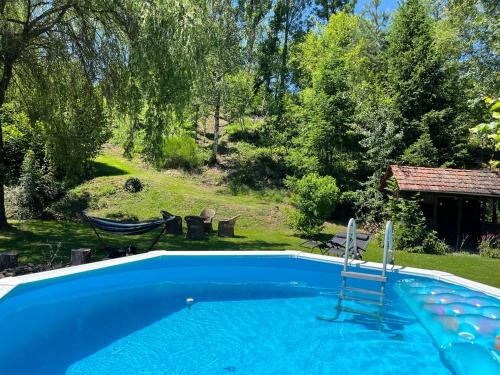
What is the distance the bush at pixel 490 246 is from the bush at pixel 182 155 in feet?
48.9

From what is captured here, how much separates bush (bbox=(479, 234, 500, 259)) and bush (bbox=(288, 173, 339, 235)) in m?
5.00

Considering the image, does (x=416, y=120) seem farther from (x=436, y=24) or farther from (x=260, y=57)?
(x=260, y=57)

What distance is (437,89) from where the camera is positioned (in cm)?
2069

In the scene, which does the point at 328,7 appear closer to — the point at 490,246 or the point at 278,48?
the point at 278,48

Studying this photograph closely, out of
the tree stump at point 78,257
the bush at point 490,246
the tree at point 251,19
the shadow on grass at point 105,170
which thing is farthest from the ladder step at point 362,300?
the tree at point 251,19

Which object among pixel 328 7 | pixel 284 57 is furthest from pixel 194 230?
pixel 328 7

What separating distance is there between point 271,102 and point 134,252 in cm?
2057

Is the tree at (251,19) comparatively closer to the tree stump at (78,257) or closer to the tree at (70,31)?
the tree at (70,31)

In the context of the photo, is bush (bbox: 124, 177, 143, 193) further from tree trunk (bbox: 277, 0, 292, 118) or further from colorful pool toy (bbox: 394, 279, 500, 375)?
tree trunk (bbox: 277, 0, 292, 118)

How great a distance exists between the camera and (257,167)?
2536 cm

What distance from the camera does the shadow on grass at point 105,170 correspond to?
20783 mm

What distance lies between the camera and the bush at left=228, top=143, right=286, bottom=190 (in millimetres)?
23719

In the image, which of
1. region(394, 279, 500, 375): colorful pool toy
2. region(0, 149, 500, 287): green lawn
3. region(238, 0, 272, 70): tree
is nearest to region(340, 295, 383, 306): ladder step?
region(394, 279, 500, 375): colorful pool toy

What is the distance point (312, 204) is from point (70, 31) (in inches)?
362
